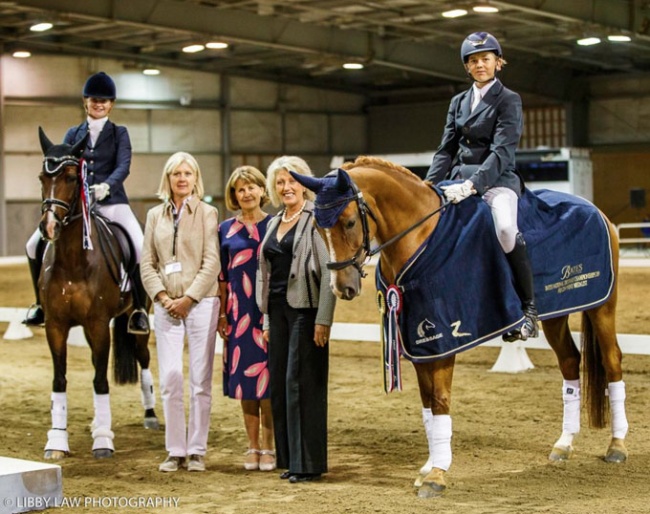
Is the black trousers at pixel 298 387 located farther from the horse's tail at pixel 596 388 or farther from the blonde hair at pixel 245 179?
the horse's tail at pixel 596 388

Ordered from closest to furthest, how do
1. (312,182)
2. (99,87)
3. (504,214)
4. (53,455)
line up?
(312,182) → (504,214) → (53,455) → (99,87)

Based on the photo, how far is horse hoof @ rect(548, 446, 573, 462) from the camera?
5930mm

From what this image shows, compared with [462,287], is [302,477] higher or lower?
lower

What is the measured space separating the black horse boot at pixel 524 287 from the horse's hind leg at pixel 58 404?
287cm

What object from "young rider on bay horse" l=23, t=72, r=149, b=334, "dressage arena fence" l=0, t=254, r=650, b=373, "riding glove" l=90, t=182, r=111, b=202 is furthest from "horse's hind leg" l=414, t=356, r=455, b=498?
"dressage arena fence" l=0, t=254, r=650, b=373

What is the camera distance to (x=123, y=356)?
7770mm

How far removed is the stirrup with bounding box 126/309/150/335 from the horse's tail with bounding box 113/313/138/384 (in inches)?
24.7

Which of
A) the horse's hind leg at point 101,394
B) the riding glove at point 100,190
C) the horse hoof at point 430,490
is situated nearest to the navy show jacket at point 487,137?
the horse hoof at point 430,490

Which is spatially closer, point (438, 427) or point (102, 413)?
point (438, 427)

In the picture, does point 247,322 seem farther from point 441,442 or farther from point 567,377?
point 567,377

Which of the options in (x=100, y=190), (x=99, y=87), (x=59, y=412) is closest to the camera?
(x=59, y=412)

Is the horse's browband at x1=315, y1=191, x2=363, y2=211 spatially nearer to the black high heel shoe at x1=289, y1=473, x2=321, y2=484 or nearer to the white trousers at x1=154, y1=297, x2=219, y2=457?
the white trousers at x1=154, y1=297, x2=219, y2=457

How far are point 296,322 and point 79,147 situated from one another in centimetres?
190

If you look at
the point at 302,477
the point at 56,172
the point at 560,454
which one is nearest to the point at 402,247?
the point at 302,477
